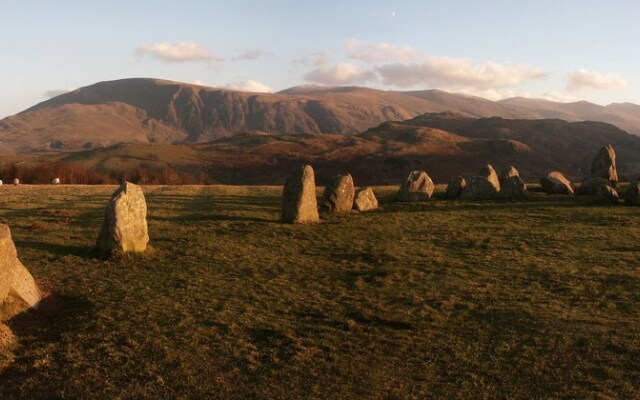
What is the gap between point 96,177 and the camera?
59906 millimetres

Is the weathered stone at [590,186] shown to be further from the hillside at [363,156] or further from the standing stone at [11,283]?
the hillside at [363,156]

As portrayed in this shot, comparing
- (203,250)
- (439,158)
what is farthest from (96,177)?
(439,158)

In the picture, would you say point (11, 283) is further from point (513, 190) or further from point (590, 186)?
point (590, 186)

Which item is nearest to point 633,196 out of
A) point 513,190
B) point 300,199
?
point 513,190

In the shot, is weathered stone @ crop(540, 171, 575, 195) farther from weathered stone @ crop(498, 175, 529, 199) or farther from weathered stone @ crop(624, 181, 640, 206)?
weathered stone @ crop(624, 181, 640, 206)

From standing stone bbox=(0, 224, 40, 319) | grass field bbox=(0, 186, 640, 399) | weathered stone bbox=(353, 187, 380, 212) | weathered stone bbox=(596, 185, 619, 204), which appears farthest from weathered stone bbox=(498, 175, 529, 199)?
standing stone bbox=(0, 224, 40, 319)

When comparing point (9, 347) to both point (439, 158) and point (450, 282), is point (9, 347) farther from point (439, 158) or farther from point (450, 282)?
point (439, 158)

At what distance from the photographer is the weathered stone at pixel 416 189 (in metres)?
32.3

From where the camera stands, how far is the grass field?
989cm

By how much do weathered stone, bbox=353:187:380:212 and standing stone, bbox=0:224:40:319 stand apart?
59.4ft

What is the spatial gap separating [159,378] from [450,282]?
902 cm

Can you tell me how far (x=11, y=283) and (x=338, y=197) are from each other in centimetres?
1783

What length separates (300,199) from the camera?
25109 mm

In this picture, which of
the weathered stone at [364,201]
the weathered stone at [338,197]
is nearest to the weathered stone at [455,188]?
the weathered stone at [364,201]
